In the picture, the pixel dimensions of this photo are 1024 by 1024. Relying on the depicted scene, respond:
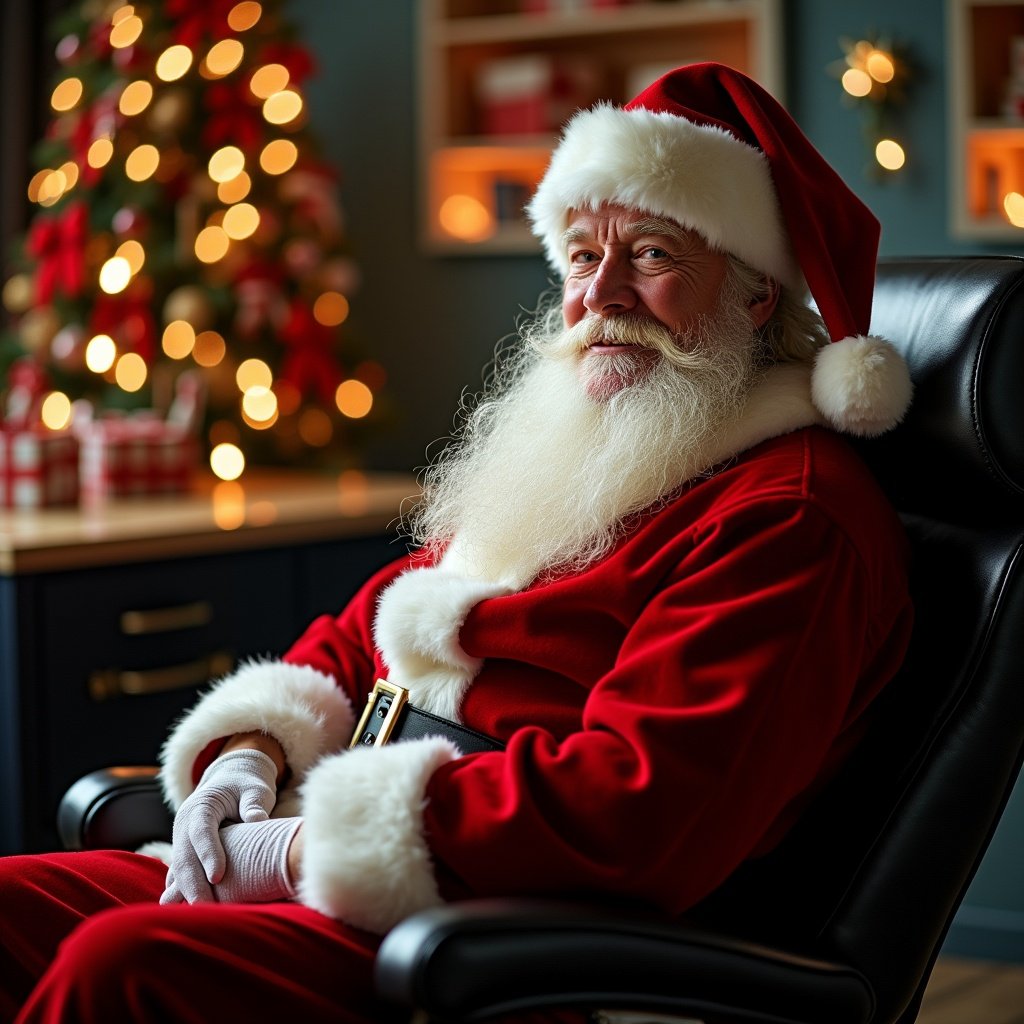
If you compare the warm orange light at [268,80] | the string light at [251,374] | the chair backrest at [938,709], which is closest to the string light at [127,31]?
the warm orange light at [268,80]

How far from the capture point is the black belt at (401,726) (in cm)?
154

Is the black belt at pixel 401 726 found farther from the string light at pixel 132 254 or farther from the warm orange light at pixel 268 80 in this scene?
the warm orange light at pixel 268 80

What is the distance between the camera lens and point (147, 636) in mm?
2594

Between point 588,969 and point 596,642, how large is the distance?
44 cm

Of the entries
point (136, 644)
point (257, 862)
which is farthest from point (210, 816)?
point (136, 644)

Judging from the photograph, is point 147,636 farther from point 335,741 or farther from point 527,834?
point 527,834

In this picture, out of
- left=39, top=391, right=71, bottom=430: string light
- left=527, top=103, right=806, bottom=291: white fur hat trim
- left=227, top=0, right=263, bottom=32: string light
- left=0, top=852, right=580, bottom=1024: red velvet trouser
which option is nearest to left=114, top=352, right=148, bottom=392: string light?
left=39, top=391, right=71, bottom=430: string light

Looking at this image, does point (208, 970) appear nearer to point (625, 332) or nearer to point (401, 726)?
point (401, 726)

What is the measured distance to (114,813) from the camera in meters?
1.72

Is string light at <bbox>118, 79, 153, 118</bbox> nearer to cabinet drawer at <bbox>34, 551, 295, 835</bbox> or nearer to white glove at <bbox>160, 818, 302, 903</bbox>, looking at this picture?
cabinet drawer at <bbox>34, 551, 295, 835</bbox>

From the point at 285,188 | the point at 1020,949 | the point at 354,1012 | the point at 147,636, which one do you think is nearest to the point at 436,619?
the point at 354,1012

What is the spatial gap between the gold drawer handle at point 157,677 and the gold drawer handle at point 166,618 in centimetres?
7

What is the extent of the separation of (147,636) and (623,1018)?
1447 millimetres

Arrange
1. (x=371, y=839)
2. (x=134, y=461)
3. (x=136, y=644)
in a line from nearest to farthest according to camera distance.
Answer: (x=371, y=839)
(x=136, y=644)
(x=134, y=461)
